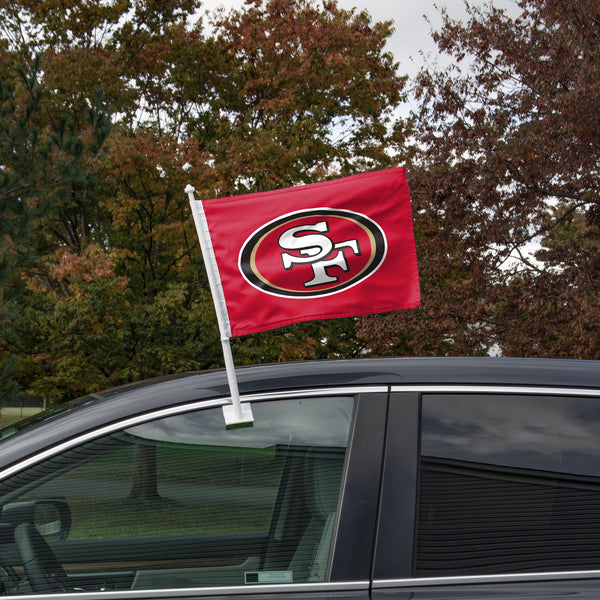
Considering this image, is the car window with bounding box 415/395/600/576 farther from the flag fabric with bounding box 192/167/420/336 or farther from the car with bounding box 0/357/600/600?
the flag fabric with bounding box 192/167/420/336

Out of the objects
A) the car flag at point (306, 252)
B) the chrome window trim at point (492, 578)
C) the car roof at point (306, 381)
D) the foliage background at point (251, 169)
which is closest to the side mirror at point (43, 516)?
the car roof at point (306, 381)

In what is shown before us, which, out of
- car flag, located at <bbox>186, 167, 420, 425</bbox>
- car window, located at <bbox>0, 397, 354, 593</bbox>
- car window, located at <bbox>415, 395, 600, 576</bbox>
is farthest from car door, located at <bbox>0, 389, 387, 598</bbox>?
car flag, located at <bbox>186, 167, 420, 425</bbox>

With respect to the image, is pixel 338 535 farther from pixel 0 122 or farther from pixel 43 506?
pixel 0 122

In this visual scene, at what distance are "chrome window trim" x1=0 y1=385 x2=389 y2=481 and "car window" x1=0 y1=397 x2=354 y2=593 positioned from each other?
0.02 metres

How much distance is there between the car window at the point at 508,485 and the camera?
1774 mm

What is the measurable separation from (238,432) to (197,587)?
409 millimetres

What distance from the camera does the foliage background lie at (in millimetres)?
11164

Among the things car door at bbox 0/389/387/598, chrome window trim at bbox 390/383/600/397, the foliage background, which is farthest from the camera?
the foliage background

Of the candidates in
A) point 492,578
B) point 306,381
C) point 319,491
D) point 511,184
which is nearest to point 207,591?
point 319,491

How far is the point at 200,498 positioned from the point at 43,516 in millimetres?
427

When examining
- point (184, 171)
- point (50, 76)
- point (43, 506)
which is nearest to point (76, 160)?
point (184, 171)

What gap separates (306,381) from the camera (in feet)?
6.48

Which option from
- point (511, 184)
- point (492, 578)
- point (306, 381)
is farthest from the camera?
point (511, 184)

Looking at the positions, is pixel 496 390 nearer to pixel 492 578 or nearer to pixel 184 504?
pixel 492 578
